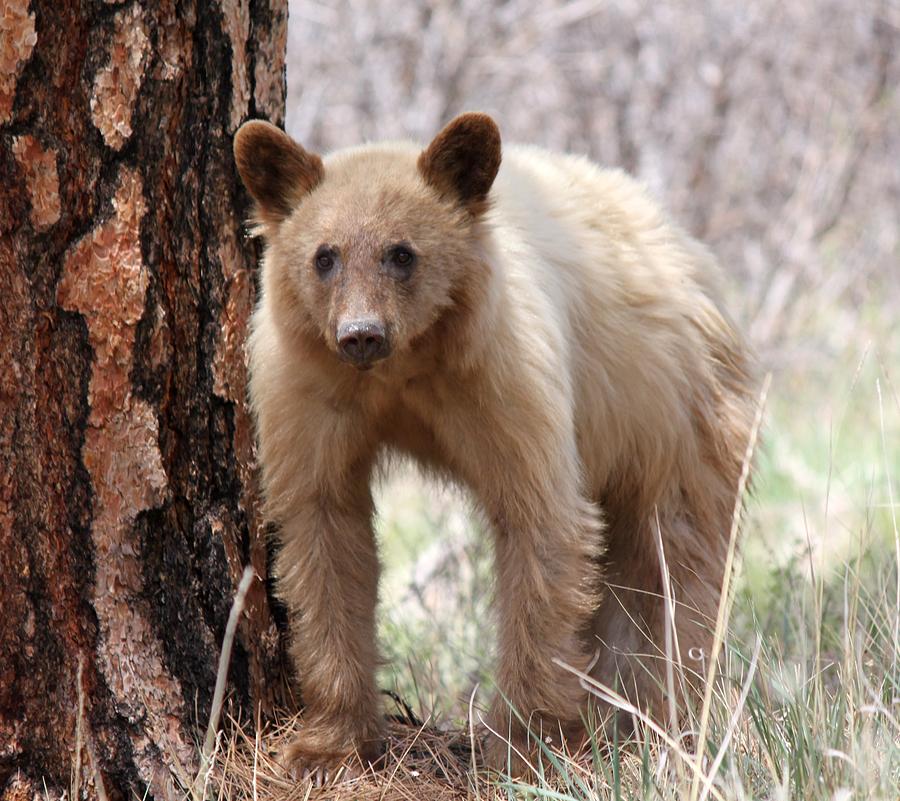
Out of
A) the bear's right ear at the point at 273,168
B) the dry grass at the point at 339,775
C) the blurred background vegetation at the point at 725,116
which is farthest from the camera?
the blurred background vegetation at the point at 725,116

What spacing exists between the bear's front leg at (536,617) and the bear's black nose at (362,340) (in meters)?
0.67

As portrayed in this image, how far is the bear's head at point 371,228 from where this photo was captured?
346 cm

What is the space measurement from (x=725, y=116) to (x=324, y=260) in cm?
711

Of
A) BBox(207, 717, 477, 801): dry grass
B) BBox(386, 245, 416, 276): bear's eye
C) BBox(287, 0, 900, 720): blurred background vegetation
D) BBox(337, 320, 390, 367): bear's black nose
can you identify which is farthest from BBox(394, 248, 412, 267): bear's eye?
BBox(287, 0, 900, 720): blurred background vegetation

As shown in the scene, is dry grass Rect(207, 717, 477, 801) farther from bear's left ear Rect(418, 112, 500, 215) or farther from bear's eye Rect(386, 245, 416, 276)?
bear's left ear Rect(418, 112, 500, 215)

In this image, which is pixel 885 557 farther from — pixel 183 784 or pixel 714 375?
pixel 183 784

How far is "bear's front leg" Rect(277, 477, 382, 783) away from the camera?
371cm

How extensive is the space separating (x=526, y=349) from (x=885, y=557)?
76.6 inches

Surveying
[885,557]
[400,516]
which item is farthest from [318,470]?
[400,516]

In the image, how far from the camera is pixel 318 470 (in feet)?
12.3

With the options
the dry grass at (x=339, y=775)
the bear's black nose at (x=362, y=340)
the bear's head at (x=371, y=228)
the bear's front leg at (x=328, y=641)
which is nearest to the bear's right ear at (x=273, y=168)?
the bear's head at (x=371, y=228)

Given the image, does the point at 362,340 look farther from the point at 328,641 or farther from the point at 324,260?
the point at 328,641

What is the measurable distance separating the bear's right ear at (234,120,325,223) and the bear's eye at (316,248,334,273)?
23cm

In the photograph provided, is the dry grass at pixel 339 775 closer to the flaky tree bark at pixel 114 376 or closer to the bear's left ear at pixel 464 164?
the flaky tree bark at pixel 114 376
